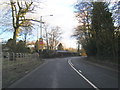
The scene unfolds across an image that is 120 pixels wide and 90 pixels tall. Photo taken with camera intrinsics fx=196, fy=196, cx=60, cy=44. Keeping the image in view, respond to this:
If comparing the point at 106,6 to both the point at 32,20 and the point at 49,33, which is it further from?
the point at 49,33

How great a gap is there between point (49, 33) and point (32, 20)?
48.0m

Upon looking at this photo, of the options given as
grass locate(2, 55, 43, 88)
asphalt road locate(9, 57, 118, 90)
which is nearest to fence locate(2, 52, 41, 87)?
grass locate(2, 55, 43, 88)

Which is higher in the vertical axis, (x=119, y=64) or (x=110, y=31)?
(x=110, y=31)

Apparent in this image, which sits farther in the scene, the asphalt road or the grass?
the grass

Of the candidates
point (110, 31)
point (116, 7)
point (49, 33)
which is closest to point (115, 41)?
point (110, 31)

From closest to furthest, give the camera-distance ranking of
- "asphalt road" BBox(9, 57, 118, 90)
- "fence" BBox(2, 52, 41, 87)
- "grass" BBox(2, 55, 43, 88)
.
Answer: "asphalt road" BBox(9, 57, 118, 90)
"grass" BBox(2, 55, 43, 88)
"fence" BBox(2, 52, 41, 87)

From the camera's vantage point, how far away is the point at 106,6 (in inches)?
979

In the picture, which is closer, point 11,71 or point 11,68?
point 11,71

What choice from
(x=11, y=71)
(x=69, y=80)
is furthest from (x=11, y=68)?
(x=69, y=80)

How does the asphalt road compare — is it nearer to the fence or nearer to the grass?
the grass

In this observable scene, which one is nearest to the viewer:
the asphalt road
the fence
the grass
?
the asphalt road

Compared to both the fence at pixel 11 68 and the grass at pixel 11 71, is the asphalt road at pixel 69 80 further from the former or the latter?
the fence at pixel 11 68

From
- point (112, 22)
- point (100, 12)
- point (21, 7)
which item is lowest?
point (112, 22)

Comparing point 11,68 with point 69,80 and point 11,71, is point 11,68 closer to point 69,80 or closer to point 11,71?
point 11,71
